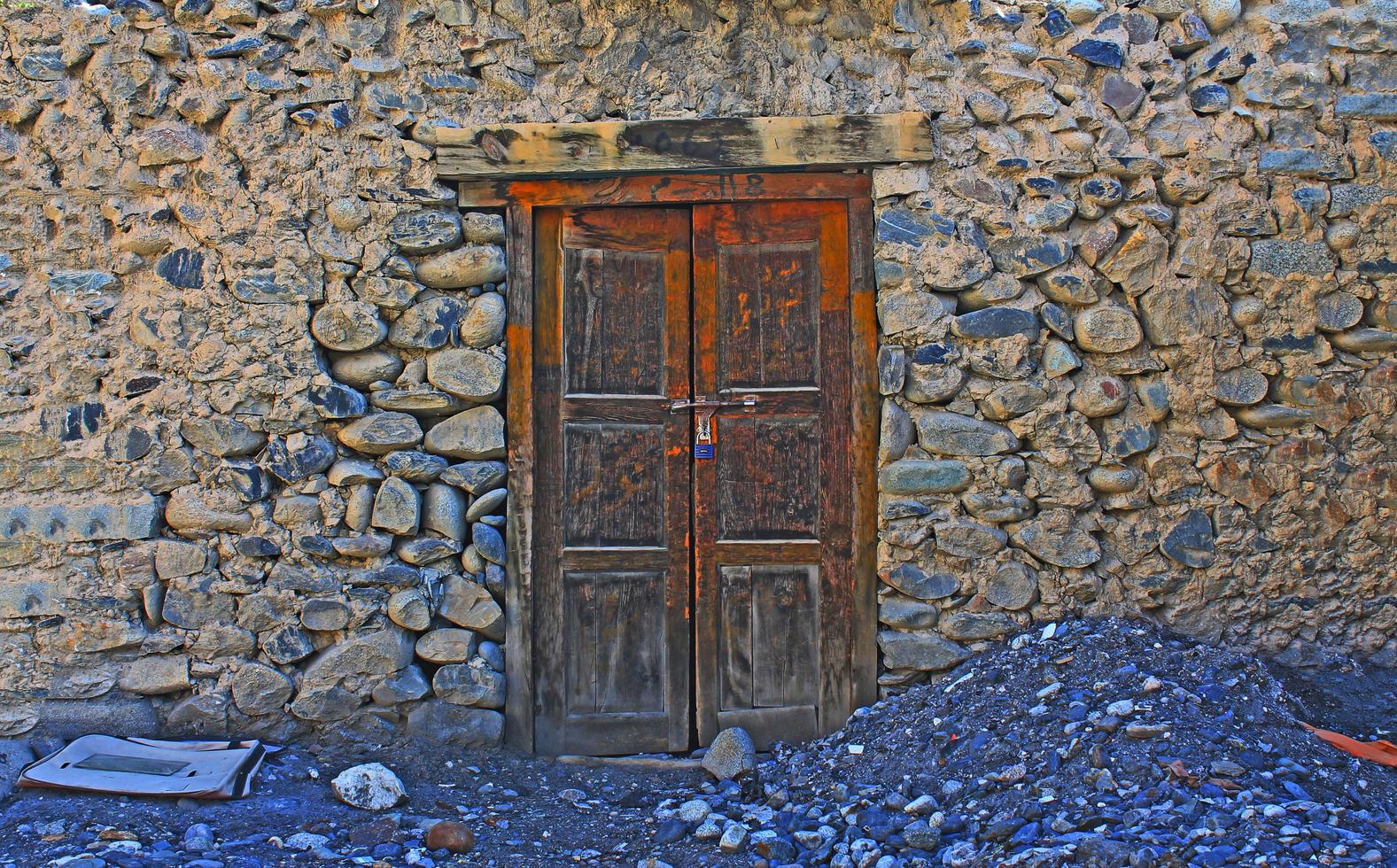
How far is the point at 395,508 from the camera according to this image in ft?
11.1

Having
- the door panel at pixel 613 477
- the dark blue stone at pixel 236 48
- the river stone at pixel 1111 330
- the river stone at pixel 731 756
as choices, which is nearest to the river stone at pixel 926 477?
the river stone at pixel 1111 330

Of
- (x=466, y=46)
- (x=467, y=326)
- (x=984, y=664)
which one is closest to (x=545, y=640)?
(x=467, y=326)

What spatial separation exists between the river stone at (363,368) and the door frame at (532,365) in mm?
388

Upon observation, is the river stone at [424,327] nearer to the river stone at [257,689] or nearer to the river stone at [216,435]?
the river stone at [216,435]

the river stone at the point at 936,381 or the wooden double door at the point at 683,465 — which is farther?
the wooden double door at the point at 683,465

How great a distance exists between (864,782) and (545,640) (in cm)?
115

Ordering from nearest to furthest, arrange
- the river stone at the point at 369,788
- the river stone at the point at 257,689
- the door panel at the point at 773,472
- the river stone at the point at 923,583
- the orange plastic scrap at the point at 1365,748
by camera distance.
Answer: the orange plastic scrap at the point at 1365,748 → the river stone at the point at 369,788 → the river stone at the point at 257,689 → the river stone at the point at 923,583 → the door panel at the point at 773,472

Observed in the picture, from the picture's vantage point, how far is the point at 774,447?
354 centimetres

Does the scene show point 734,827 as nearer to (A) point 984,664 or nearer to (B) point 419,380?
(A) point 984,664

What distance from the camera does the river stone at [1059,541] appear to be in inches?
133

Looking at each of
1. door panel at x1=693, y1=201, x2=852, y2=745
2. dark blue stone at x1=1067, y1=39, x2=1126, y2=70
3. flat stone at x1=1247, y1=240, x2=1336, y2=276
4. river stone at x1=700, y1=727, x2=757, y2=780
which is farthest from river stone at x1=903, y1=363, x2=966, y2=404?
river stone at x1=700, y1=727, x2=757, y2=780

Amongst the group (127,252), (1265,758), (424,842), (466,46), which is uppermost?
(466,46)

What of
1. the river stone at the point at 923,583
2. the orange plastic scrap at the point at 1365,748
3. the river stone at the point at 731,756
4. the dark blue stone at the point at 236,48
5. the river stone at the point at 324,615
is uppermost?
the dark blue stone at the point at 236,48

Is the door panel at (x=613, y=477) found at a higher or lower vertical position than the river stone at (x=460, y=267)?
lower
